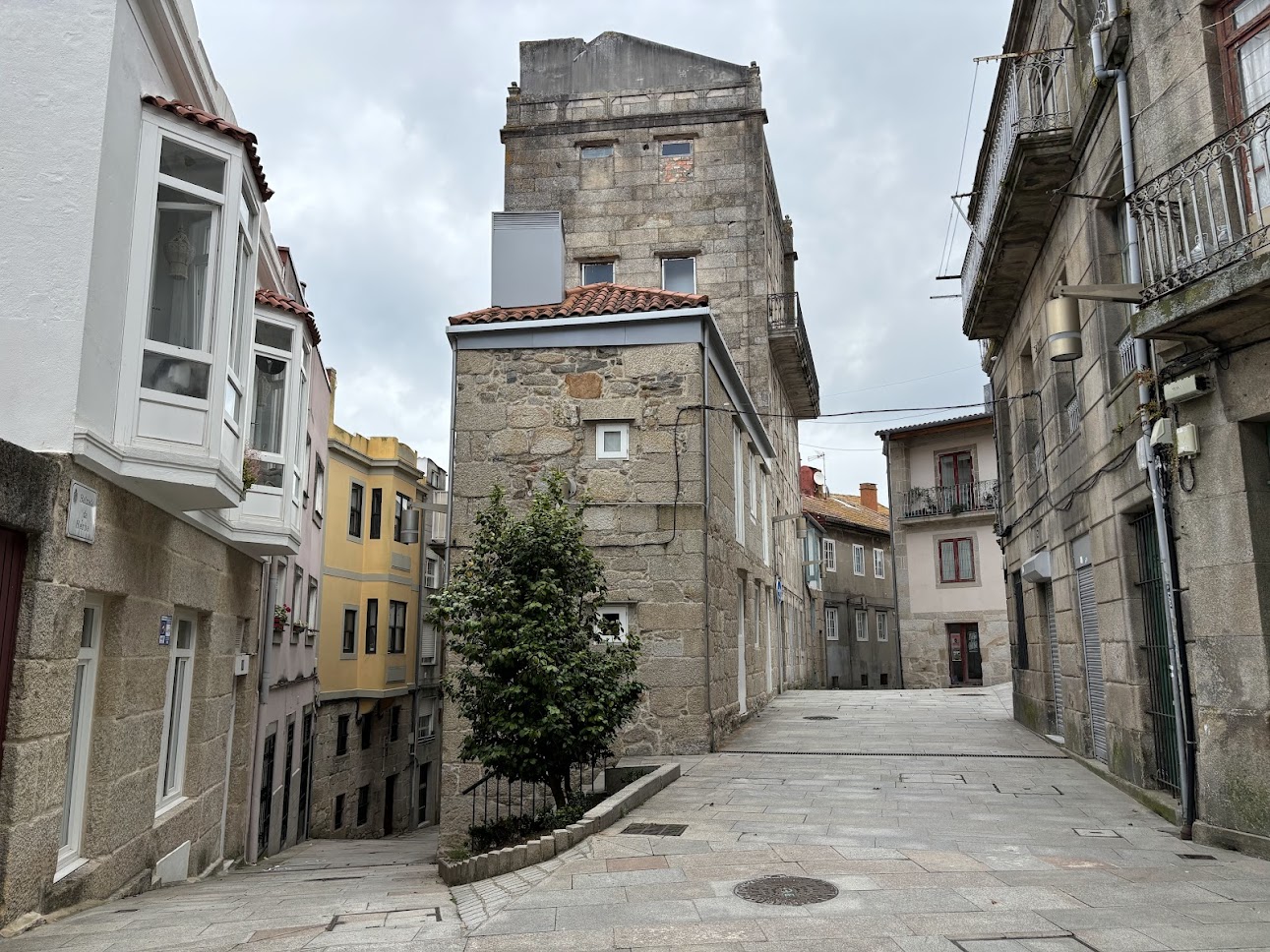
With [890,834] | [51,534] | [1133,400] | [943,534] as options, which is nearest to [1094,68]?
[1133,400]

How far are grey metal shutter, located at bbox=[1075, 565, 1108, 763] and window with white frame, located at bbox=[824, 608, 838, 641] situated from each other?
23.6 m

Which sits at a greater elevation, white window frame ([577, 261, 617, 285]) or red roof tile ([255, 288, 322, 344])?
white window frame ([577, 261, 617, 285])

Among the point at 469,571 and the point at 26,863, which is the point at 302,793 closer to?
the point at 469,571

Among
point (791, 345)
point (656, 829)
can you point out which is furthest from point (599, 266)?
point (656, 829)

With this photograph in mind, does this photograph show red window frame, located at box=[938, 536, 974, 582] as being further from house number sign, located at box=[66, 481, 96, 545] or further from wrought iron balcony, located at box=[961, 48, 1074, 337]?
house number sign, located at box=[66, 481, 96, 545]

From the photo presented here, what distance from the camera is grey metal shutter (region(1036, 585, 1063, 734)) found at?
12.5 meters

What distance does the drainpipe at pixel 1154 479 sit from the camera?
705 cm

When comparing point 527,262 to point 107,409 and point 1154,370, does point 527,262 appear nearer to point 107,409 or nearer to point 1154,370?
point 107,409

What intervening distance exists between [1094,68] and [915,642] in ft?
76.7

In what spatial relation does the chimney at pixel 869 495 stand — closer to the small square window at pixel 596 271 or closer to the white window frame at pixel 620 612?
the small square window at pixel 596 271

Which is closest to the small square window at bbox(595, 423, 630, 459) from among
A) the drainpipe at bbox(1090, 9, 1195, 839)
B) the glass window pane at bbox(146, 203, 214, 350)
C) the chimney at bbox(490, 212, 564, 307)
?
the chimney at bbox(490, 212, 564, 307)

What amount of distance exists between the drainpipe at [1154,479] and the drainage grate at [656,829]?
3.62 metres

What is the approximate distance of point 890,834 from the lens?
23.5ft

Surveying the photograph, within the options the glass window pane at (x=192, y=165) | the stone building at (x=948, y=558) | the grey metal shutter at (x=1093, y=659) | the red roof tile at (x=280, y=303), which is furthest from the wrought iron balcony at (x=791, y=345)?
the glass window pane at (x=192, y=165)
